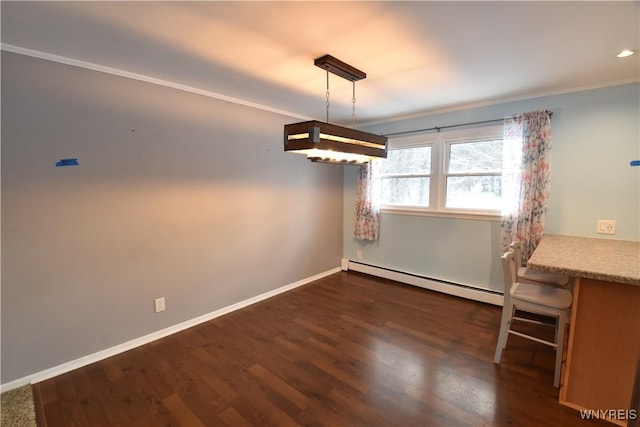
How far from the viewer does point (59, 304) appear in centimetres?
226

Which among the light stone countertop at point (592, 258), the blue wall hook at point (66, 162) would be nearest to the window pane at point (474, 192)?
the light stone countertop at point (592, 258)

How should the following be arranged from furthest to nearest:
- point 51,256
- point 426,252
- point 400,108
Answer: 1. point 426,252
2. point 400,108
3. point 51,256

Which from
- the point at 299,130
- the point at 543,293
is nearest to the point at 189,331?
the point at 299,130

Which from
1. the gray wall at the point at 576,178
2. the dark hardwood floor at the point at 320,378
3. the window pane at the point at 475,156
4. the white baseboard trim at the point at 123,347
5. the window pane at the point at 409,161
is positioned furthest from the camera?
the window pane at the point at 409,161

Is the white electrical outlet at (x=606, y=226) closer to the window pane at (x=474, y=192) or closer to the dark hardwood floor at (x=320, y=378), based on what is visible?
the window pane at (x=474, y=192)

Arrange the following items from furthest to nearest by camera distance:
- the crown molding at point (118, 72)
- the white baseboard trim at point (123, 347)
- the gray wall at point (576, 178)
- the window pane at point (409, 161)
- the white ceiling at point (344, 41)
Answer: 1. the window pane at point (409, 161)
2. the gray wall at point (576, 178)
3. the white baseboard trim at point (123, 347)
4. the crown molding at point (118, 72)
5. the white ceiling at point (344, 41)

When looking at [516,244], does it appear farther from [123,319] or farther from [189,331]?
[123,319]

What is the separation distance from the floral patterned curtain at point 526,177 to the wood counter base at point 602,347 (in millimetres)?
1337

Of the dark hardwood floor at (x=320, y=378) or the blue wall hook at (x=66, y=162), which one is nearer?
the dark hardwood floor at (x=320, y=378)

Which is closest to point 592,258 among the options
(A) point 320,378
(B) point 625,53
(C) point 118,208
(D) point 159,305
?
(B) point 625,53

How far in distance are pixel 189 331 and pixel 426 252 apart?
3.07 meters

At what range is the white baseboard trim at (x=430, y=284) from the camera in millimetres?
3506

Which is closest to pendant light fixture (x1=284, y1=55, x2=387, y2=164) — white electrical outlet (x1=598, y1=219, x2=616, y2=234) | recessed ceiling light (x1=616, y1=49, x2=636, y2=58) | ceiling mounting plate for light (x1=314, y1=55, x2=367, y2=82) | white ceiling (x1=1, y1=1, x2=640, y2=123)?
ceiling mounting plate for light (x1=314, y1=55, x2=367, y2=82)

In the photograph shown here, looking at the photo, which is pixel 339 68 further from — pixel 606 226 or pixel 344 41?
pixel 606 226
